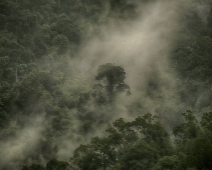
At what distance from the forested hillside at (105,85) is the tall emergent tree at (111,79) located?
0.25 ft

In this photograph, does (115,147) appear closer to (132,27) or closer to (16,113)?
(16,113)

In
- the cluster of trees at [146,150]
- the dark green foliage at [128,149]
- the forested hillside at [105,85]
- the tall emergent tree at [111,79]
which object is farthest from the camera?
the tall emergent tree at [111,79]

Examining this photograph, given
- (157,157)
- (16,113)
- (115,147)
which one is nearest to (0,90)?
(16,113)

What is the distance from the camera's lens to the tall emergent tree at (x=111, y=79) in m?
24.9

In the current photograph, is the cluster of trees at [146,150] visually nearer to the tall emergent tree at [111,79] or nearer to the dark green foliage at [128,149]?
the dark green foliage at [128,149]

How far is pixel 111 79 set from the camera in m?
24.9

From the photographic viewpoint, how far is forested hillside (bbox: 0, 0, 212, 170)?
16.1 meters

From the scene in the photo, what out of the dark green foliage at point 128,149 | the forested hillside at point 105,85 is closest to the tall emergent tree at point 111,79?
the forested hillside at point 105,85

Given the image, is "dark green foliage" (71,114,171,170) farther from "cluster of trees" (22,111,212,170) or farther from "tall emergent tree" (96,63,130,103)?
"tall emergent tree" (96,63,130,103)

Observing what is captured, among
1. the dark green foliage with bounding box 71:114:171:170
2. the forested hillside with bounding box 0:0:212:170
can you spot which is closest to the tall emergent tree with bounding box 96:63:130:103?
the forested hillside with bounding box 0:0:212:170

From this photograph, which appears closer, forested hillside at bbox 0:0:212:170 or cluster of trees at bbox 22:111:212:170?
cluster of trees at bbox 22:111:212:170

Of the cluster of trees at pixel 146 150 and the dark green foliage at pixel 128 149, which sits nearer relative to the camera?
the cluster of trees at pixel 146 150

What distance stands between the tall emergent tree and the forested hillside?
0.08m

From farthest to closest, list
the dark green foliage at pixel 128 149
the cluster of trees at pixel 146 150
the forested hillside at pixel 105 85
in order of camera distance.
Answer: the forested hillside at pixel 105 85 < the dark green foliage at pixel 128 149 < the cluster of trees at pixel 146 150
